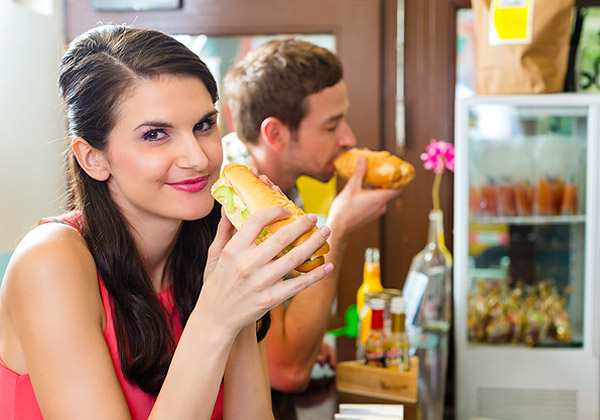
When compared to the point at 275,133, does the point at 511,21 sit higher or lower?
higher

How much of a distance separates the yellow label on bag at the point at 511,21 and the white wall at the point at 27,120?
1.73 meters

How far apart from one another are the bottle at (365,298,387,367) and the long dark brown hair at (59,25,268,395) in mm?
536

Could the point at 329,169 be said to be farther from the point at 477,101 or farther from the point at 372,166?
the point at 477,101

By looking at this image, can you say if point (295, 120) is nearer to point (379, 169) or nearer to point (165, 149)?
point (379, 169)

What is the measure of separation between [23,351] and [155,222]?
1.14 feet

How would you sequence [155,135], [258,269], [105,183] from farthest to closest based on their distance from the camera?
1. [105,183]
2. [155,135]
3. [258,269]

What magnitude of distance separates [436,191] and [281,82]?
106 cm

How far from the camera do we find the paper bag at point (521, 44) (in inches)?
104

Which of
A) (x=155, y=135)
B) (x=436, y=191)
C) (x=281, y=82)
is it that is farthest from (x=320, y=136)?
(x=155, y=135)

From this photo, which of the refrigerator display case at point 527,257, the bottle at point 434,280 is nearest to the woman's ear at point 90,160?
the bottle at point 434,280

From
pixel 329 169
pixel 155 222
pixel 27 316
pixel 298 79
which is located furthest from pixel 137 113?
pixel 329 169

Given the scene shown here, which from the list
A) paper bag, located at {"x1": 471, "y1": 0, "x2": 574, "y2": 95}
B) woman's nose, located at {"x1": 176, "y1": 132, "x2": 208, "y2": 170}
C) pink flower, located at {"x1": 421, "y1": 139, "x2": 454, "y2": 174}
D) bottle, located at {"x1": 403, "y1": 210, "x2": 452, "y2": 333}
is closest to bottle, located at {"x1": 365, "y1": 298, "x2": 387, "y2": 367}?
woman's nose, located at {"x1": 176, "y1": 132, "x2": 208, "y2": 170}

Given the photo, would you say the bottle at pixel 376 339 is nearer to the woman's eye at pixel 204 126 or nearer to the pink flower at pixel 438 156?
the woman's eye at pixel 204 126

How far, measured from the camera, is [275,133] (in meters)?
2.12
